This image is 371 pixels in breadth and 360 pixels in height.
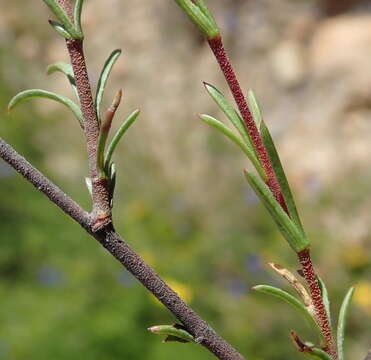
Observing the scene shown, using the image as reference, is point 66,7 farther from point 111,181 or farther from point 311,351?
point 311,351

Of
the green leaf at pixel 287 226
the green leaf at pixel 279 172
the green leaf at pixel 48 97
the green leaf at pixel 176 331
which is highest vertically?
the green leaf at pixel 48 97

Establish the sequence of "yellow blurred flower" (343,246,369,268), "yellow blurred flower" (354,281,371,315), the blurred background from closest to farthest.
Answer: the blurred background, "yellow blurred flower" (354,281,371,315), "yellow blurred flower" (343,246,369,268)

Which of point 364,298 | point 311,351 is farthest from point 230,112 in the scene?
point 364,298

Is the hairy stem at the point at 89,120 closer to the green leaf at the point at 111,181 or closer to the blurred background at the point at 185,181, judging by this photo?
the green leaf at the point at 111,181

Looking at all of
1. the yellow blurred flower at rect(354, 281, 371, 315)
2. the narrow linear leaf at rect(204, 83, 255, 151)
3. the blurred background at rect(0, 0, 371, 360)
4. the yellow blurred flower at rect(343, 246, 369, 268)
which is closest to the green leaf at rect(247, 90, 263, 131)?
the narrow linear leaf at rect(204, 83, 255, 151)

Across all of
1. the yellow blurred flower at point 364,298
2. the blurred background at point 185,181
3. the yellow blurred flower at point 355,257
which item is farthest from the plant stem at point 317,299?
the yellow blurred flower at point 355,257

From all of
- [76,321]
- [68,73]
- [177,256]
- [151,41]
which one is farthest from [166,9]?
[68,73]

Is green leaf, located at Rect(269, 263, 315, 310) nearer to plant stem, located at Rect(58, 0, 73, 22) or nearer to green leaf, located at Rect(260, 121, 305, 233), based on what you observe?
green leaf, located at Rect(260, 121, 305, 233)
